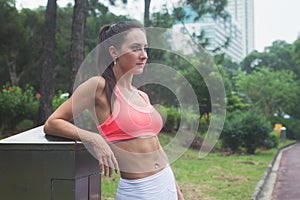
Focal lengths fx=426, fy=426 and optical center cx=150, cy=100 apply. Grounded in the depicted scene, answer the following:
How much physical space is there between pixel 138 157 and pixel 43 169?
43 centimetres

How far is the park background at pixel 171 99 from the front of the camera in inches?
297

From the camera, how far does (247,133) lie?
1370cm

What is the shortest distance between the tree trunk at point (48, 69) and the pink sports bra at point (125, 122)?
26.8 feet

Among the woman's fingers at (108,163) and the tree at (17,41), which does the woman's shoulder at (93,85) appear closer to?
the woman's fingers at (108,163)

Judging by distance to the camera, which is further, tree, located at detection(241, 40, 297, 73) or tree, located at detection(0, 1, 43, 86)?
tree, located at detection(241, 40, 297, 73)

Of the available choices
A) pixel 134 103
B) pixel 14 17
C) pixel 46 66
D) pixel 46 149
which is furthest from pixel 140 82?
pixel 14 17

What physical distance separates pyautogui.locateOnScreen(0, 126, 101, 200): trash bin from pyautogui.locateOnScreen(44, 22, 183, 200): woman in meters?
0.12

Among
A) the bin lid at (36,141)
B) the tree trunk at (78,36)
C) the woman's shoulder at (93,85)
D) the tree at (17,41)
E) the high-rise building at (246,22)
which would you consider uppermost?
the high-rise building at (246,22)

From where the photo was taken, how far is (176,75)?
1937mm

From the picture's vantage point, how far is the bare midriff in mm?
Result: 1544

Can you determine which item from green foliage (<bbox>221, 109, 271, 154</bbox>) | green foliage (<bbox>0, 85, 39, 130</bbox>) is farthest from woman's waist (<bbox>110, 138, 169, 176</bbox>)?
green foliage (<bbox>221, 109, 271, 154</bbox>)

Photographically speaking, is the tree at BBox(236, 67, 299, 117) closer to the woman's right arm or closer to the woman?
the woman

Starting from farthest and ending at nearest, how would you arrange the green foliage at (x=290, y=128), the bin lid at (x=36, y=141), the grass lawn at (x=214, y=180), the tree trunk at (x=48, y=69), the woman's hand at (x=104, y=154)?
1. the green foliage at (x=290, y=128)
2. the tree trunk at (x=48, y=69)
3. the grass lawn at (x=214, y=180)
4. the bin lid at (x=36, y=141)
5. the woman's hand at (x=104, y=154)

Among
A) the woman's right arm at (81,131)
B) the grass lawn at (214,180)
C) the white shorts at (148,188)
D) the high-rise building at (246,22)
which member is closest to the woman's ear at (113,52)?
the woman's right arm at (81,131)
